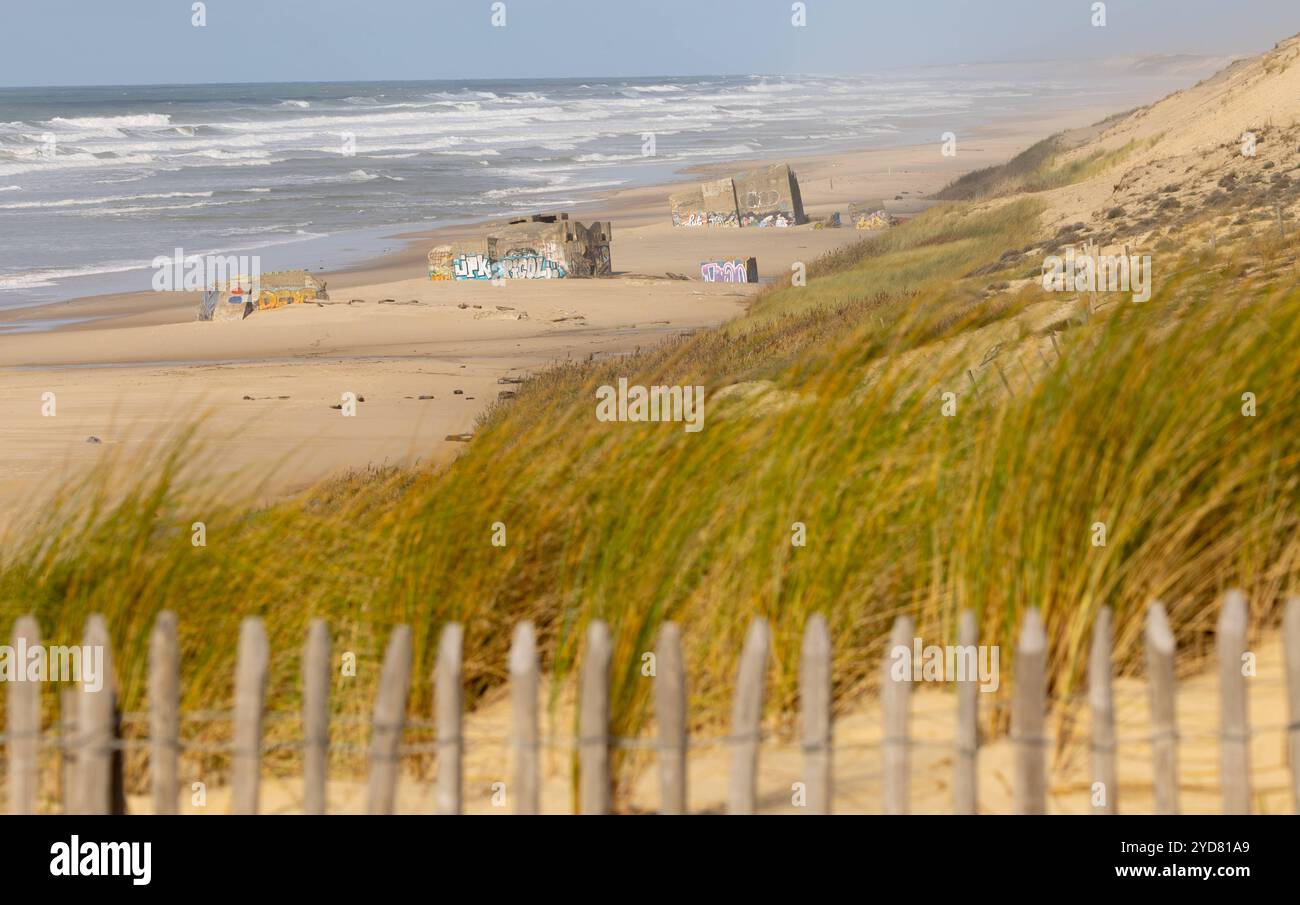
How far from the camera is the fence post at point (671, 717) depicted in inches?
126

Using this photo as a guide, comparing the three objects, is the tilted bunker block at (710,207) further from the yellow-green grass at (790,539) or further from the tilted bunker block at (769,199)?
the yellow-green grass at (790,539)

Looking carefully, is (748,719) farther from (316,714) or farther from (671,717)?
(316,714)

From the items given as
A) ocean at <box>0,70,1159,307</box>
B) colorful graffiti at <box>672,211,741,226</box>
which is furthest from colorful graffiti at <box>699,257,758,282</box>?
ocean at <box>0,70,1159,307</box>

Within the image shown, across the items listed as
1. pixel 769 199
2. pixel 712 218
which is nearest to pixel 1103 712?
pixel 769 199

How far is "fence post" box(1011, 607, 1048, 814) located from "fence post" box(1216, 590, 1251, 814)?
1.23 feet

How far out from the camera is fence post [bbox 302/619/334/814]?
3408 millimetres

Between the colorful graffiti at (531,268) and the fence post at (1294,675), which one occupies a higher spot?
the colorful graffiti at (531,268)

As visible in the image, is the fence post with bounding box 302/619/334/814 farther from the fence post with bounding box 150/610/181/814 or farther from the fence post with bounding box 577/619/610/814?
the fence post with bounding box 577/619/610/814

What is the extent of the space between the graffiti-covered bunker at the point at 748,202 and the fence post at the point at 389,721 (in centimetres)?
2897

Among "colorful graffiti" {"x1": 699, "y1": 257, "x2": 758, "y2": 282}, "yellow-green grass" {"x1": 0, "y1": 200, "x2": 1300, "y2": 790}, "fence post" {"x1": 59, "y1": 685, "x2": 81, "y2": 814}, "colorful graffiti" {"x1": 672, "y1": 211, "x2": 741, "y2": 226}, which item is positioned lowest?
"fence post" {"x1": 59, "y1": 685, "x2": 81, "y2": 814}

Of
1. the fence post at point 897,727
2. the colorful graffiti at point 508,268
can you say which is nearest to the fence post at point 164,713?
the fence post at point 897,727
